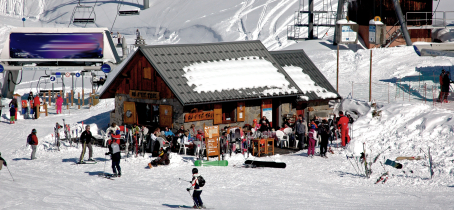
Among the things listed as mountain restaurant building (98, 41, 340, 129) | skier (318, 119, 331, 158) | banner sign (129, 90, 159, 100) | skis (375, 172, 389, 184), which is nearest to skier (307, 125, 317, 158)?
skier (318, 119, 331, 158)

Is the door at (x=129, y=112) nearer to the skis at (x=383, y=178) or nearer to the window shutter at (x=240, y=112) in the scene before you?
the window shutter at (x=240, y=112)

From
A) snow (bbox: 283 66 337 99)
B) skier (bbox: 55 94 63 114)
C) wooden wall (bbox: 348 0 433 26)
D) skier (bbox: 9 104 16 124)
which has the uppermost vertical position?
wooden wall (bbox: 348 0 433 26)

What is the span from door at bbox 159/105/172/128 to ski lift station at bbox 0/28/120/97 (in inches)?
523

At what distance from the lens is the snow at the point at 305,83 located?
2570 cm

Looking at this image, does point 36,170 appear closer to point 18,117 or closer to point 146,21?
point 18,117

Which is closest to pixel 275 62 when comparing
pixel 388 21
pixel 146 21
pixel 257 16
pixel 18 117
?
pixel 18 117

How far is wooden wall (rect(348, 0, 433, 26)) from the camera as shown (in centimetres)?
4012

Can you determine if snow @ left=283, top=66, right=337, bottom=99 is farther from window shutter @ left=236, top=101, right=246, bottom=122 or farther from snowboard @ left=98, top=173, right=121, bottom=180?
snowboard @ left=98, top=173, right=121, bottom=180

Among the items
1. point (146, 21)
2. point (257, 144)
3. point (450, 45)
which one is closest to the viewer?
point (257, 144)

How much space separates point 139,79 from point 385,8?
23250mm

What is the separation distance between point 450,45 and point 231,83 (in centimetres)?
1352

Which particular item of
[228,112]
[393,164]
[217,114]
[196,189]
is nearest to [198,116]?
[217,114]

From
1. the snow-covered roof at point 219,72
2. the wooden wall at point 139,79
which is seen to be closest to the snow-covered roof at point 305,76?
the snow-covered roof at point 219,72

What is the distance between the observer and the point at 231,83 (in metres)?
23.3
